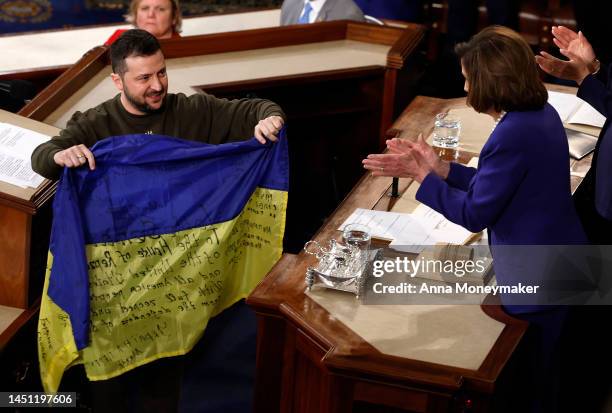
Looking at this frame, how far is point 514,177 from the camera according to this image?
259 centimetres

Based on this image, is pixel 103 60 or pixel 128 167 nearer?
pixel 128 167

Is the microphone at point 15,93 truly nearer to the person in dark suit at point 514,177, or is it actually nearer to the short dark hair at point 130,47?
the short dark hair at point 130,47

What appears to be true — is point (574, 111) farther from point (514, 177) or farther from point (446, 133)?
point (514, 177)

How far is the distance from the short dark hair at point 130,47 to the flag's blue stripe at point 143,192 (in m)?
0.33

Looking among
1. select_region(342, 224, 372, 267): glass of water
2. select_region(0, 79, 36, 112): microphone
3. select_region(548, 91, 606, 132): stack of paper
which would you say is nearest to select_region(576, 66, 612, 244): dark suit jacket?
Result: select_region(548, 91, 606, 132): stack of paper

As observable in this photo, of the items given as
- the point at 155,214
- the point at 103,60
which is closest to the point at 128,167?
the point at 155,214

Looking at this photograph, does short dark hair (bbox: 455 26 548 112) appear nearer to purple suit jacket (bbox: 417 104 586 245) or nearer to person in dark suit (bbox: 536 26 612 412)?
purple suit jacket (bbox: 417 104 586 245)

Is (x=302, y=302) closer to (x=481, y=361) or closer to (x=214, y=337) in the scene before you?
(x=481, y=361)

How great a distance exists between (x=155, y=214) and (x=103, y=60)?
1516 millimetres

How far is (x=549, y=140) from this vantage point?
261cm

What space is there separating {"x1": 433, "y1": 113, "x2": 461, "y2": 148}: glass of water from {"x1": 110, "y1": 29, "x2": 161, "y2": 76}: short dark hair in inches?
50.1

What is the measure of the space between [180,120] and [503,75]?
1.15 metres

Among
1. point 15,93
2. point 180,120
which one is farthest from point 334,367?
point 15,93

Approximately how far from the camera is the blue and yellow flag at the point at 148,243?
291 cm
